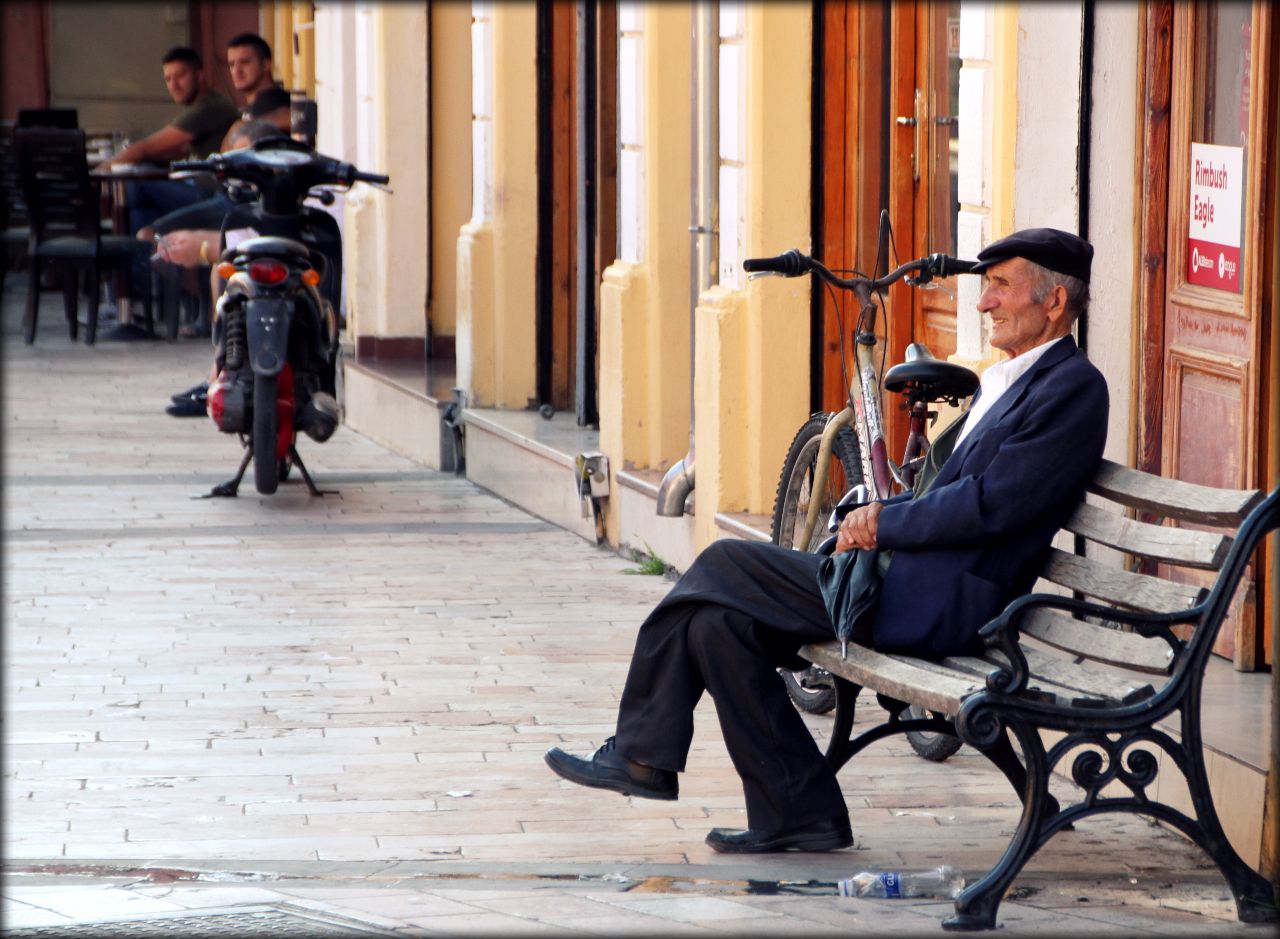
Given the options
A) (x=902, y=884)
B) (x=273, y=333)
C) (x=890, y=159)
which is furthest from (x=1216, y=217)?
(x=273, y=333)

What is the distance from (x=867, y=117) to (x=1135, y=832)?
351 centimetres

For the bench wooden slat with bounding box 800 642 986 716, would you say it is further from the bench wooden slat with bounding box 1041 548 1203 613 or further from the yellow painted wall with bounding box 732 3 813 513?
the yellow painted wall with bounding box 732 3 813 513

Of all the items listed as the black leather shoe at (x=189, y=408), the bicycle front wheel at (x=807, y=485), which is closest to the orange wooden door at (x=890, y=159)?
the bicycle front wheel at (x=807, y=485)

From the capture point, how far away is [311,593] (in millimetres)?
8289

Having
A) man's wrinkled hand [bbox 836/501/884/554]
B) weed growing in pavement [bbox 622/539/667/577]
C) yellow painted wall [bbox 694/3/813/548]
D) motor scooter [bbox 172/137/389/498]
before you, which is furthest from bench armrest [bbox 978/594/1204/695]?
motor scooter [bbox 172/137/389/498]

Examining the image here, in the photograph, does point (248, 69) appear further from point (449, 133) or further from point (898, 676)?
point (898, 676)

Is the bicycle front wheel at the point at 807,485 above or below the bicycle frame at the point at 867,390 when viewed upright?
below

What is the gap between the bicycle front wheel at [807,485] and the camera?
20.6ft

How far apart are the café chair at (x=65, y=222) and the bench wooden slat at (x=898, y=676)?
1256 centimetres

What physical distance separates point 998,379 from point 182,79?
1196 cm

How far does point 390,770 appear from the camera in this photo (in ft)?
18.7

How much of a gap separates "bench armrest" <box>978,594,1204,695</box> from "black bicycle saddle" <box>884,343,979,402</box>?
135 cm

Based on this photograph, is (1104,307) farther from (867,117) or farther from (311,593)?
(311,593)

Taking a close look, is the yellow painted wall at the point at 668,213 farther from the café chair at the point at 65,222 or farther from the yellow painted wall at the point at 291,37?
the café chair at the point at 65,222
